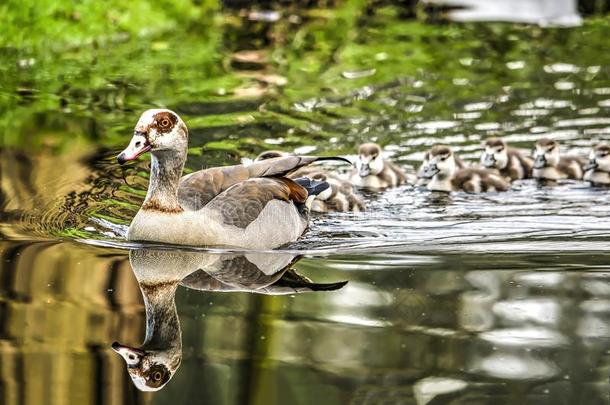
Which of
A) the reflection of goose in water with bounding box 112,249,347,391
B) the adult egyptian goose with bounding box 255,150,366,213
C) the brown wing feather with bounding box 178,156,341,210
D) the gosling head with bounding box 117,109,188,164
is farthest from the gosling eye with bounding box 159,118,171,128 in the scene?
the adult egyptian goose with bounding box 255,150,366,213

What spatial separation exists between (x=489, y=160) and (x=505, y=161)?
0.13 meters

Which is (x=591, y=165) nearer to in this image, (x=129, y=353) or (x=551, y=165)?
(x=551, y=165)

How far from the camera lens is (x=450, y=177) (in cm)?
915

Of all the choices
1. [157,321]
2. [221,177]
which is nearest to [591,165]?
[221,177]

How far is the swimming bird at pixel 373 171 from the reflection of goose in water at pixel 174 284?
181 cm

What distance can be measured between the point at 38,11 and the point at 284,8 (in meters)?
3.73

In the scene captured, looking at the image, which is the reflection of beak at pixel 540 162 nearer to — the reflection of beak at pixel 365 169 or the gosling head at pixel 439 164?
the gosling head at pixel 439 164

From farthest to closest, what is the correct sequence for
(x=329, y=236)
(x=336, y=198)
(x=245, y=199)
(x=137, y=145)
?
(x=336, y=198), (x=329, y=236), (x=245, y=199), (x=137, y=145)

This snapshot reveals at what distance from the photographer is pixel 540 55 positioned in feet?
44.0

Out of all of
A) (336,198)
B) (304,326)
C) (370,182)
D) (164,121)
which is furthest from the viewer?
(370,182)

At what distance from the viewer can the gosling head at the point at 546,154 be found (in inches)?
371

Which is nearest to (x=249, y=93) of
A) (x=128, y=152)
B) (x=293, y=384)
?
(x=128, y=152)

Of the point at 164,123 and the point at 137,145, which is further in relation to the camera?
the point at 164,123

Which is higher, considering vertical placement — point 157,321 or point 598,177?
point 598,177
